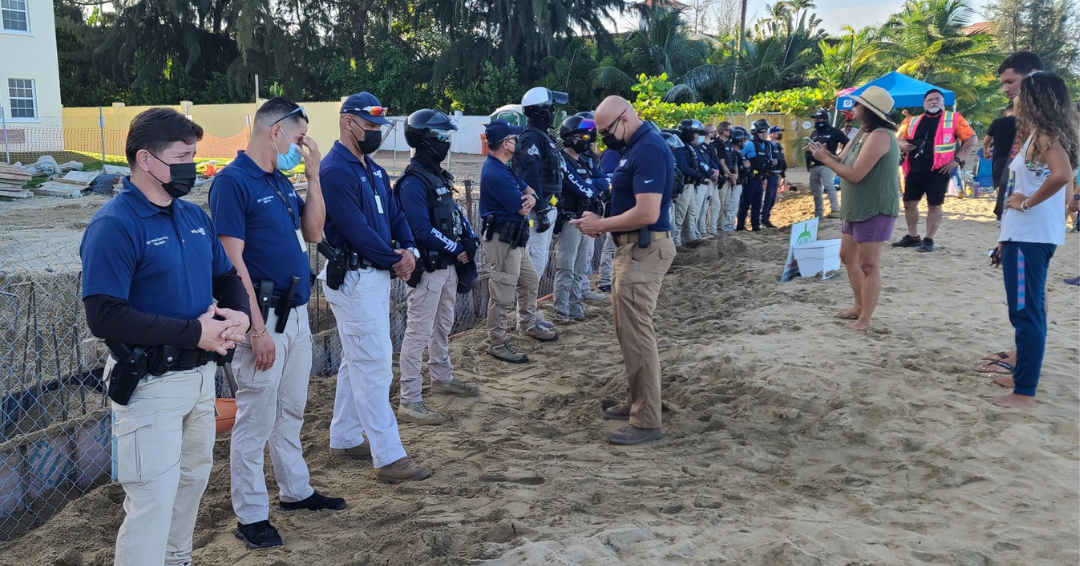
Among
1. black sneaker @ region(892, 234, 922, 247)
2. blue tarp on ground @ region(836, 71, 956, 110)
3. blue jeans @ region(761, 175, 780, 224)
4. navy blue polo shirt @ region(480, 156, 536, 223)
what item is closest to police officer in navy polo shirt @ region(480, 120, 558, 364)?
navy blue polo shirt @ region(480, 156, 536, 223)

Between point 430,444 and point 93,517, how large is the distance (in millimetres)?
1850

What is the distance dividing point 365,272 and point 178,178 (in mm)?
1453

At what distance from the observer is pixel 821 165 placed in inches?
481

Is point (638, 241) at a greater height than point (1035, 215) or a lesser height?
lesser

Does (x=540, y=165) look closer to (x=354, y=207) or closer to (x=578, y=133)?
(x=578, y=133)

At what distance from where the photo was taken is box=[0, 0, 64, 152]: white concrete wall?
25000 millimetres

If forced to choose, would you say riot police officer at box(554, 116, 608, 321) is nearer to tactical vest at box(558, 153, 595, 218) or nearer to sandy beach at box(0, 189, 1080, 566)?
tactical vest at box(558, 153, 595, 218)

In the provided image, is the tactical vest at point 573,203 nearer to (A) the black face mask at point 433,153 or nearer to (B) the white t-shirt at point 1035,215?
(A) the black face mask at point 433,153

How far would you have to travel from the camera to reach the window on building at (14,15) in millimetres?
24781

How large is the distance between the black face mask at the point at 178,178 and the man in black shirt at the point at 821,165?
1017cm

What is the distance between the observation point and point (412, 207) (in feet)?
17.1

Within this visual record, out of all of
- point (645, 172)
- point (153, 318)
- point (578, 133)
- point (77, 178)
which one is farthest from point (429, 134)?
point (77, 178)

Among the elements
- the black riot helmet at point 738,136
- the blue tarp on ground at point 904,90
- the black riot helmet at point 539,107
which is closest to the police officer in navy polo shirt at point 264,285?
the black riot helmet at point 539,107

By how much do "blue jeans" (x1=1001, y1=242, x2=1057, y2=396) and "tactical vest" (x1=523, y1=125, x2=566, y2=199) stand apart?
3.89 meters
